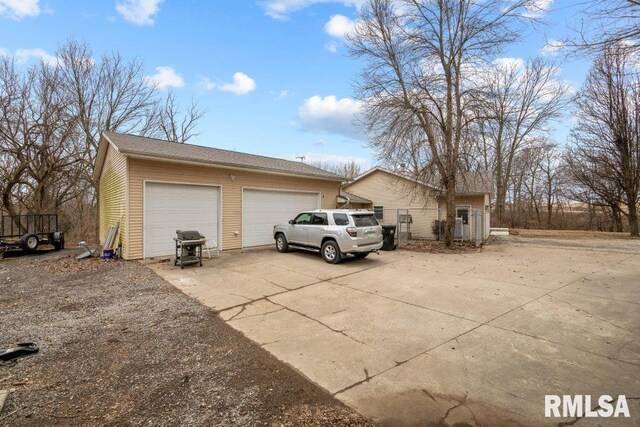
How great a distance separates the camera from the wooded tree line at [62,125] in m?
16.1

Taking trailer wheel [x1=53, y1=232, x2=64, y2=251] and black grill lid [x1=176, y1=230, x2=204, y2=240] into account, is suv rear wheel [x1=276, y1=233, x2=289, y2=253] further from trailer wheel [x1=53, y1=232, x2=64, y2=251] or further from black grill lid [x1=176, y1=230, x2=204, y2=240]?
trailer wheel [x1=53, y1=232, x2=64, y2=251]

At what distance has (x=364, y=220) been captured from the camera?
9.72 metres

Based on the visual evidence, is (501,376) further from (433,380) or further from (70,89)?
(70,89)

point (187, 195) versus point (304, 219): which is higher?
point (187, 195)

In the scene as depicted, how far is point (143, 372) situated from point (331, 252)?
22.5ft

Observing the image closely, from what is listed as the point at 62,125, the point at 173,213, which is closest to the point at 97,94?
the point at 62,125

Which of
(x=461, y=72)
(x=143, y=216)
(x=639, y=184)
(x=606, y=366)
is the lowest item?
(x=606, y=366)

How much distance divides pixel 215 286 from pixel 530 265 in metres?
9.44

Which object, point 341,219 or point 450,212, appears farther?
point 450,212

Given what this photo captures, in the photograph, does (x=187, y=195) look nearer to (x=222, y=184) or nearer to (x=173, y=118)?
(x=222, y=184)

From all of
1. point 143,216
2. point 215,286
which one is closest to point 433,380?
point 215,286

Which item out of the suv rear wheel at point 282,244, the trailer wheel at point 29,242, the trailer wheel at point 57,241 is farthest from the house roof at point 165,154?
the trailer wheel at point 29,242

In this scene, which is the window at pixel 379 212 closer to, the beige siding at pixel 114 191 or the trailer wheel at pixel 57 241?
the beige siding at pixel 114 191

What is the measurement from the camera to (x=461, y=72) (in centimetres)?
1336
